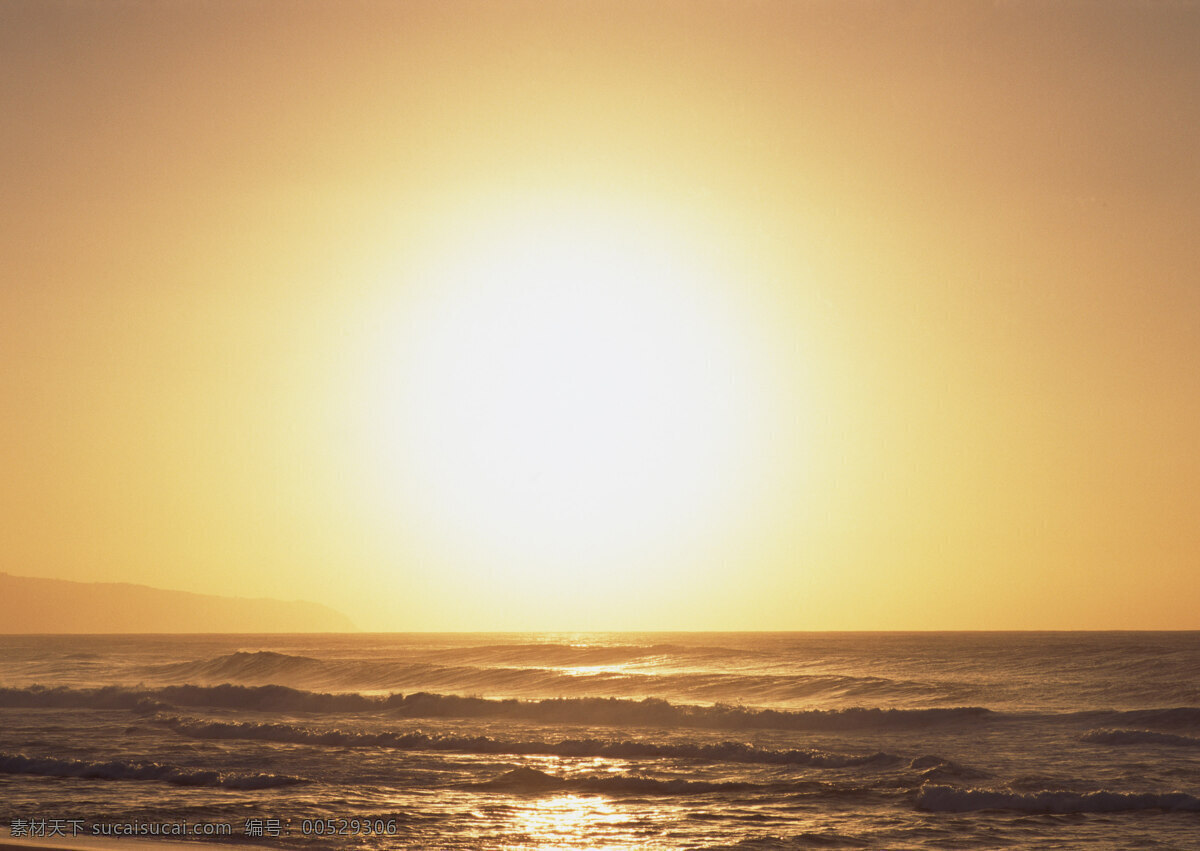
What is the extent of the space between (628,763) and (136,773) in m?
10.8

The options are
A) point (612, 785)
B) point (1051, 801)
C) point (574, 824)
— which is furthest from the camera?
point (612, 785)

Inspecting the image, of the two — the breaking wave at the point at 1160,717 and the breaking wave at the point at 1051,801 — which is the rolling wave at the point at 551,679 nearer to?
the breaking wave at the point at 1160,717

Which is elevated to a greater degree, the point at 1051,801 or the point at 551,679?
the point at 1051,801

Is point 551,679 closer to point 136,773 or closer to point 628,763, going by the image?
point 628,763

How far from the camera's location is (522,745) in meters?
26.4

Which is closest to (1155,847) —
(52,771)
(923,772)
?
(923,772)

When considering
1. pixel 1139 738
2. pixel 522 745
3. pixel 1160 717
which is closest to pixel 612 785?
pixel 522 745

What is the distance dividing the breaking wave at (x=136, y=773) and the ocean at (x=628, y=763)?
81mm

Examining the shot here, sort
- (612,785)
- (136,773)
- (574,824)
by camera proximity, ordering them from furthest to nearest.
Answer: (136,773) → (612,785) → (574,824)

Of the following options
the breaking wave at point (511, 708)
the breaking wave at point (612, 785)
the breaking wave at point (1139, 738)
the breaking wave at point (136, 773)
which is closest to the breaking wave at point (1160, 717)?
the breaking wave at point (1139, 738)

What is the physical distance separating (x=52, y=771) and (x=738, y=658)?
47418 mm

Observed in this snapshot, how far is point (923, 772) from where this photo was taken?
21297 mm

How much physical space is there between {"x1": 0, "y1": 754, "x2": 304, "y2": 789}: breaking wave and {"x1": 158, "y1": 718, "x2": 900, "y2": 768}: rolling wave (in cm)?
646

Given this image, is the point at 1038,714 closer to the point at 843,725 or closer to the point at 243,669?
the point at 843,725
